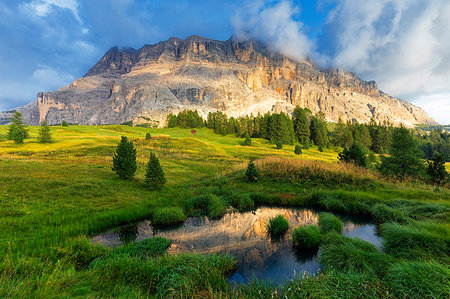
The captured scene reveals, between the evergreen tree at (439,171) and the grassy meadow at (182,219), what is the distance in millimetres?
5308

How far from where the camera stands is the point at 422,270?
4.56 m

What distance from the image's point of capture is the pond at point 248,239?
22.9ft

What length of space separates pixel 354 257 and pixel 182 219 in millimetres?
8794

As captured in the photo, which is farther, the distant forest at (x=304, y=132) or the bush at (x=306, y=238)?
the distant forest at (x=304, y=132)

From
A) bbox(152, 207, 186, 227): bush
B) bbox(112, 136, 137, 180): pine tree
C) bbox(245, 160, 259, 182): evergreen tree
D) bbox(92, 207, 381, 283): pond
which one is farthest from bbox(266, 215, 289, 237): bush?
bbox(112, 136, 137, 180): pine tree

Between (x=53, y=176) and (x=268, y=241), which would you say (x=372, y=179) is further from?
(x=53, y=176)

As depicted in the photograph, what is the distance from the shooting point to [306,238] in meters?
8.36

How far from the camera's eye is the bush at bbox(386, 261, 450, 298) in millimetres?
3912

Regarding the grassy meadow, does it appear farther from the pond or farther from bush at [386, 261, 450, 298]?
the pond

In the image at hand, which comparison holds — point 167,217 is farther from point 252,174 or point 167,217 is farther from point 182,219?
point 252,174

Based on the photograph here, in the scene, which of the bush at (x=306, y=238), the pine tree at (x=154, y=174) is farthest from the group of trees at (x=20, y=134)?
the bush at (x=306, y=238)

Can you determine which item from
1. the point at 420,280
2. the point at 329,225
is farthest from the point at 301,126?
the point at 420,280

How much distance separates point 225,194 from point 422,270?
12.3 meters

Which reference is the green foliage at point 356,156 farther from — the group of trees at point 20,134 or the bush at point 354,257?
the group of trees at point 20,134
